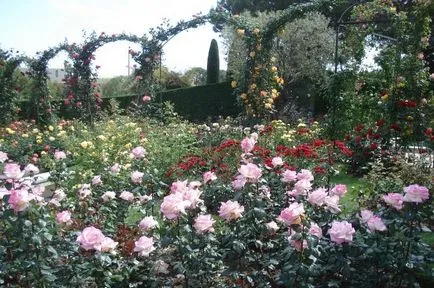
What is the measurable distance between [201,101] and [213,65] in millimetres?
2733

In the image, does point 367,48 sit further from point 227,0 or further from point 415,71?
point 227,0

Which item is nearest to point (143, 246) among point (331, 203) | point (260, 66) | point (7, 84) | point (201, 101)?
point (331, 203)

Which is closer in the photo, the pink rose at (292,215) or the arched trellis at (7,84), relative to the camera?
the pink rose at (292,215)

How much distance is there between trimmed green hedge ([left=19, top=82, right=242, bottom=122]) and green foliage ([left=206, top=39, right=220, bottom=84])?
174 cm

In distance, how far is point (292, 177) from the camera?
2.84 metres

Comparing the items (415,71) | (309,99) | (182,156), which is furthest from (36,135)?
(309,99)

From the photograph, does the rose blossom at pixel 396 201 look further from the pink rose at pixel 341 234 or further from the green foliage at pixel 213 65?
the green foliage at pixel 213 65

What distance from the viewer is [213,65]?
18734 mm

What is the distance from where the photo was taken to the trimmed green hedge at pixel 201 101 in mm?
15734

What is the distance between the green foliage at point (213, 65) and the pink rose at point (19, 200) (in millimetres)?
16657

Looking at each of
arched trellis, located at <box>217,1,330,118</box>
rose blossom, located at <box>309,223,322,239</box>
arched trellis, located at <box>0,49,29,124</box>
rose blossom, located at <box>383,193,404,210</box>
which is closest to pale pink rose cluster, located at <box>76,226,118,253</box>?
rose blossom, located at <box>309,223,322,239</box>

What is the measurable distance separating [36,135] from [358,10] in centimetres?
597

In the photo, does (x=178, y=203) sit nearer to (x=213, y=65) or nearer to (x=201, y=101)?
(x=201, y=101)

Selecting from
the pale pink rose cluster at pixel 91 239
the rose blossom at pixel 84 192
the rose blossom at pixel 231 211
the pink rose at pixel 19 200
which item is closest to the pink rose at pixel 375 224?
the rose blossom at pixel 231 211
